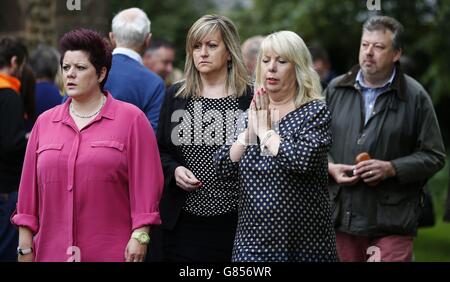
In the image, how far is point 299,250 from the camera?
587 centimetres

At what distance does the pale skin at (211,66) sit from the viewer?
22.1 feet

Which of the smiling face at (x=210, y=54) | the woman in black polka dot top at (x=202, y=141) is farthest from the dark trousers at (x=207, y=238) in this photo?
the smiling face at (x=210, y=54)

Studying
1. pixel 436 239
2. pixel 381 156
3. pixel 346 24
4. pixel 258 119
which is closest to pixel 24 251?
pixel 258 119

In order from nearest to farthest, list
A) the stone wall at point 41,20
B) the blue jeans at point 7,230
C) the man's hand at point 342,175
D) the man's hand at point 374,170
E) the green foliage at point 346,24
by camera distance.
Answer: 1. the man's hand at point 374,170
2. the man's hand at point 342,175
3. the blue jeans at point 7,230
4. the stone wall at point 41,20
5. the green foliage at point 346,24

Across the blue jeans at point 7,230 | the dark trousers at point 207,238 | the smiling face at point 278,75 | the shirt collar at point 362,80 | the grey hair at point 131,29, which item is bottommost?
the blue jeans at point 7,230

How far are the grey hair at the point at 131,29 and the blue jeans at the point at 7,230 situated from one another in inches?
67.1

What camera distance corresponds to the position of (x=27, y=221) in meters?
5.93

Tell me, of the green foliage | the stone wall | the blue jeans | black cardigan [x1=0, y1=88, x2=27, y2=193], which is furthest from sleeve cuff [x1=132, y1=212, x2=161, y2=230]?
the green foliage

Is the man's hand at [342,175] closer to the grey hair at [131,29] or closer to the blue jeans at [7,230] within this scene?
the grey hair at [131,29]

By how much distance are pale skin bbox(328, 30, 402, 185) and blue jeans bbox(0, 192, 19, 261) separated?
2746 mm

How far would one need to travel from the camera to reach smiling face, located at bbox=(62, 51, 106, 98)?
19.5 feet

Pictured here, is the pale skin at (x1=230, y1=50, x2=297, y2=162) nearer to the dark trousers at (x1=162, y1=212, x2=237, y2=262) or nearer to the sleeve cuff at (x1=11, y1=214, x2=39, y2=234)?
the dark trousers at (x1=162, y1=212, x2=237, y2=262)

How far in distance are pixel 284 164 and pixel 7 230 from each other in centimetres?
→ 376
